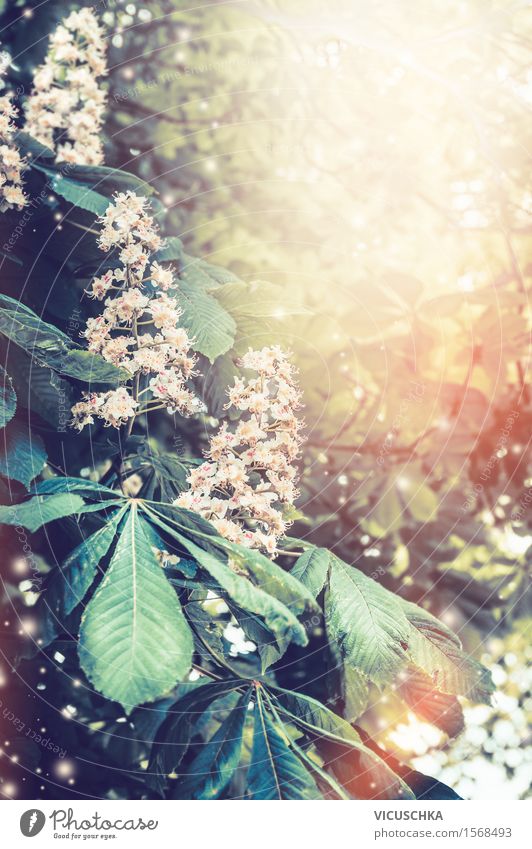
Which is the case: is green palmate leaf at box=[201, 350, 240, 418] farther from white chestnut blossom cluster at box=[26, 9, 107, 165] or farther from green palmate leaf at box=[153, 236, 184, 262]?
white chestnut blossom cluster at box=[26, 9, 107, 165]

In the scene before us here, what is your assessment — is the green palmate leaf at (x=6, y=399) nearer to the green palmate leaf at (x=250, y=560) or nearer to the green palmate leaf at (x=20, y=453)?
the green palmate leaf at (x=20, y=453)

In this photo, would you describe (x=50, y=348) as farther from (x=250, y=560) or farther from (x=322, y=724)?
(x=322, y=724)

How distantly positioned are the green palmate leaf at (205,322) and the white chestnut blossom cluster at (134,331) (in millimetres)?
17

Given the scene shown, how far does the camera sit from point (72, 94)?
1261 mm

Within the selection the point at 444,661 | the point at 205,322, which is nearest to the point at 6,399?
the point at 205,322

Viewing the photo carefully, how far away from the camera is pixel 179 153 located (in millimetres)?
1365

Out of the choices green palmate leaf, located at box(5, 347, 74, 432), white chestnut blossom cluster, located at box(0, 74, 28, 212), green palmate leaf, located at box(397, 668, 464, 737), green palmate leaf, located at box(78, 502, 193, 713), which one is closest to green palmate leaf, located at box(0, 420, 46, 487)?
green palmate leaf, located at box(5, 347, 74, 432)

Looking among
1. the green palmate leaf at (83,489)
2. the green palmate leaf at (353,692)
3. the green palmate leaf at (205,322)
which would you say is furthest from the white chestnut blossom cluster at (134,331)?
the green palmate leaf at (353,692)

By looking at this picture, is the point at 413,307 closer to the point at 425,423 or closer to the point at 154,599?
the point at 425,423

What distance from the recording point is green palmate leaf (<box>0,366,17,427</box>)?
0.93m

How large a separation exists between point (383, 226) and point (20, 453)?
0.81 meters

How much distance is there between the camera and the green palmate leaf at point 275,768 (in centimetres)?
90

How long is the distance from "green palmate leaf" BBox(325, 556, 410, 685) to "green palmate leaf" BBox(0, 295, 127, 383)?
16.0 inches

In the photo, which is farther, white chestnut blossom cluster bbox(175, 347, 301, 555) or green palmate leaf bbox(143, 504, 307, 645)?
white chestnut blossom cluster bbox(175, 347, 301, 555)
